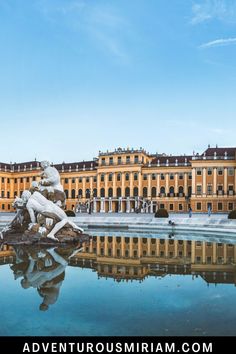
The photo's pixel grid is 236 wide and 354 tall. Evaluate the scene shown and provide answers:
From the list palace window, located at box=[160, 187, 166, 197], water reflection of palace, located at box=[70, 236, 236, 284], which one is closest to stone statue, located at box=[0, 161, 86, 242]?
water reflection of palace, located at box=[70, 236, 236, 284]

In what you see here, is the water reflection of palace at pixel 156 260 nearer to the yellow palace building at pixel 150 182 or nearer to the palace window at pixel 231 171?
the yellow palace building at pixel 150 182

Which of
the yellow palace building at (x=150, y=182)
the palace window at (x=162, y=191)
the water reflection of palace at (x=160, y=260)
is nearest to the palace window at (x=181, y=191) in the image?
the yellow palace building at (x=150, y=182)

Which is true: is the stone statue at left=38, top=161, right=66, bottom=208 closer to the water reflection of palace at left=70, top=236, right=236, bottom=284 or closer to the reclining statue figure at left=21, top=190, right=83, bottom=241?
the reclining statue figure at left=21, top=190, right=83, bottom=241

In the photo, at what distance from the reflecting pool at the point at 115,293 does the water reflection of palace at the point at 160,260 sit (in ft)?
0.10

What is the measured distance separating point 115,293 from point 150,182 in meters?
64.5

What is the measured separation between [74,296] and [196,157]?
60.7 meters

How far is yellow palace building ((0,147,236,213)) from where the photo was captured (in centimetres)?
6469

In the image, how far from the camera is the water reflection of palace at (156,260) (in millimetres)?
10266

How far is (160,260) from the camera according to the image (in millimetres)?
12820

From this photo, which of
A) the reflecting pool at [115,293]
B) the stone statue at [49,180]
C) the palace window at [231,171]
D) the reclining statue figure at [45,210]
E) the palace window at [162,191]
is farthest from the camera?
the palace window at [162,191]

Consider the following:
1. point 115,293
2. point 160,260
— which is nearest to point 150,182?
point 160,260

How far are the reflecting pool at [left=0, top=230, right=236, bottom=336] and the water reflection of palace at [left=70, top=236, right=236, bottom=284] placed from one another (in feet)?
0.10

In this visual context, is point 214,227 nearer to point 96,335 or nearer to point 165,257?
point 165,257

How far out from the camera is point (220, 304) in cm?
726
